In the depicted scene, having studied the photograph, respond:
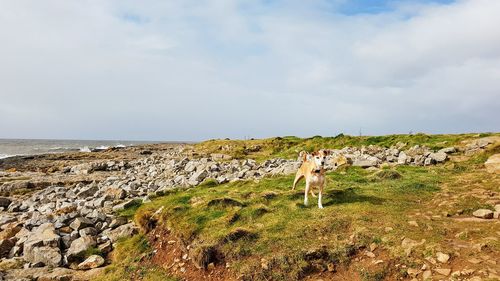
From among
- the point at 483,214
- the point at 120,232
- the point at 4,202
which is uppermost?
the point at 483,214

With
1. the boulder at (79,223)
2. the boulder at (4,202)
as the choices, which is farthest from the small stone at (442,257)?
the boulder at (4,202)

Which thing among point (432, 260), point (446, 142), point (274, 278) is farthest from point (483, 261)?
point (446, 142)

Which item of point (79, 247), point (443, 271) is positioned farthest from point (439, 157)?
point (79, 247)

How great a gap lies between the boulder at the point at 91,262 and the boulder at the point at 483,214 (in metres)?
11.5

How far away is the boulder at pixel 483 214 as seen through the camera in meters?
11.5

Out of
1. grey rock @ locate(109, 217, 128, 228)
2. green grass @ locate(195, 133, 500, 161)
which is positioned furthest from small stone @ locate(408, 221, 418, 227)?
green grass @ locate(195, 133, 500, 161)

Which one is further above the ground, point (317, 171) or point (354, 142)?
point (354, 142)

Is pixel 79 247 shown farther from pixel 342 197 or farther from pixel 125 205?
pixel 342 197

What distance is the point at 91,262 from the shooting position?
1210cm

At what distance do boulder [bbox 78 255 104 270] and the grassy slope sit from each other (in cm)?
56

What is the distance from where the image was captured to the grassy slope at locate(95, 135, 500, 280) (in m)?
10.0

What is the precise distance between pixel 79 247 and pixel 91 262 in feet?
3.69

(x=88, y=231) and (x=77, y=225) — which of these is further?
(x=77, y=225)

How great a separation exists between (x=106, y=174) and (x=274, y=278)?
33855 millimetres
